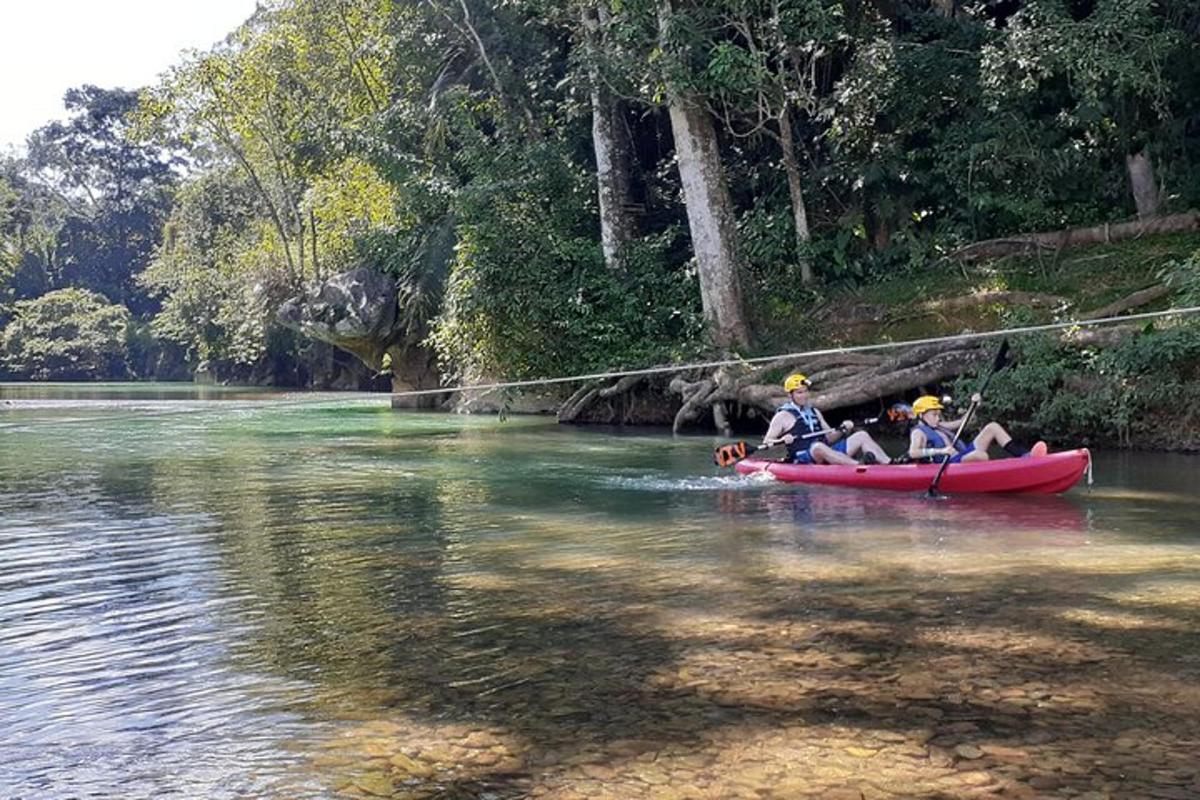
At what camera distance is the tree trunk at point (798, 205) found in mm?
20094

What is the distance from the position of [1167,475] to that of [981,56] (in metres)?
8.34

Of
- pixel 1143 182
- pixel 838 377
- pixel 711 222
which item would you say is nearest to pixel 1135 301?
pixel 838 377

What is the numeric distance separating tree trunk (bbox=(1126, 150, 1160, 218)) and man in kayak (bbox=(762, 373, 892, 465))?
8989 millimetres

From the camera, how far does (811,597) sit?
6.77 m

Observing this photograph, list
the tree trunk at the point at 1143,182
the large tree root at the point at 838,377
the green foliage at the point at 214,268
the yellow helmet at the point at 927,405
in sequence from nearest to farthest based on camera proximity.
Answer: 1. the yellow helmet at the point at 927,405
2. the large tree root at the point at 838,377
3. the tree trunk at the point at 1143,182
4. the green foliage at the point at 214,268

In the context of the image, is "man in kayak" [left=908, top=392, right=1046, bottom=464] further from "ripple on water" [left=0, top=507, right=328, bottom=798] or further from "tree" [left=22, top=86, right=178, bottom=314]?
"tree" [left=22, top=86, right=178, bottom=314]

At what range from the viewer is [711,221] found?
63.1 feet

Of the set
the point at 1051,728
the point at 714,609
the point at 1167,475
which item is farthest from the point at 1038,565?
the point at 1167,475

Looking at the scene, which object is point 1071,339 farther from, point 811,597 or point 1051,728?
point 1051,728

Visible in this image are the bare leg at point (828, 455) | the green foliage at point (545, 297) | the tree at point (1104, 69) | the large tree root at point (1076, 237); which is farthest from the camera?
the green foliage at point (545, 297)

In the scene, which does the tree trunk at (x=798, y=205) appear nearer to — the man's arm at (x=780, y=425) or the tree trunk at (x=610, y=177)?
the tree trunk at (x=610, y=177)

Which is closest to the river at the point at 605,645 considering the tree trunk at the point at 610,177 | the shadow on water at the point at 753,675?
the shadow on water at the point at 753,675

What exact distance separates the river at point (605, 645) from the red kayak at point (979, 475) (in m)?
0.21

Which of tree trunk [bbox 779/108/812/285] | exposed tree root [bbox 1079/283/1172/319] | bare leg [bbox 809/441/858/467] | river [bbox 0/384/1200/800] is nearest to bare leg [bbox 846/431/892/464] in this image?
bare leg [bbox 809/441/858/467]
